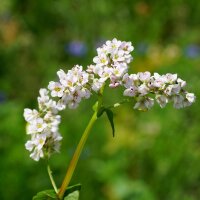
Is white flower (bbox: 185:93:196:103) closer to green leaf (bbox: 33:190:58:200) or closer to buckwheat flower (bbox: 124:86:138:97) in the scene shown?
buckwheat flower (bbox: 124:86:138:97)

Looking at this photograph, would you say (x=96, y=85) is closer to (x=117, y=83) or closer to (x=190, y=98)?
(x=117, y=83)

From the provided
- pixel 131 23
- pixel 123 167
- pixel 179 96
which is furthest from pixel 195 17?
pixel 179 96

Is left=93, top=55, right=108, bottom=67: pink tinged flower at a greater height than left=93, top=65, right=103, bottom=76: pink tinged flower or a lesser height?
greater

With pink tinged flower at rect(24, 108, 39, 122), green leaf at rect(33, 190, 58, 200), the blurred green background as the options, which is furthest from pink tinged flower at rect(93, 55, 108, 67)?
the blurred green background

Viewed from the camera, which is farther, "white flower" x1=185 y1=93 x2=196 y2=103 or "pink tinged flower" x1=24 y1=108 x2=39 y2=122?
"pink tinged flower" x1=24 y1=108 x2=39 y2=122

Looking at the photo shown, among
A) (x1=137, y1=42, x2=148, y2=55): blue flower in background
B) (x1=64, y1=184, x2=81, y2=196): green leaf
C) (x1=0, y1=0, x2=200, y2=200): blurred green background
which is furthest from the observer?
(x1=137, y1=42, x2=148, y2=55): blue flower in background

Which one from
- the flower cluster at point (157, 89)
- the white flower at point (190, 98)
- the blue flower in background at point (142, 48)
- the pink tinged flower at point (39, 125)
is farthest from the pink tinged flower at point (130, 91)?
the blue flower in background at point (142, 48)

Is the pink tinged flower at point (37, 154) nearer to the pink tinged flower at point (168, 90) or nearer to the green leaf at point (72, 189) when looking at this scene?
the green leaf at point (72, 189)
